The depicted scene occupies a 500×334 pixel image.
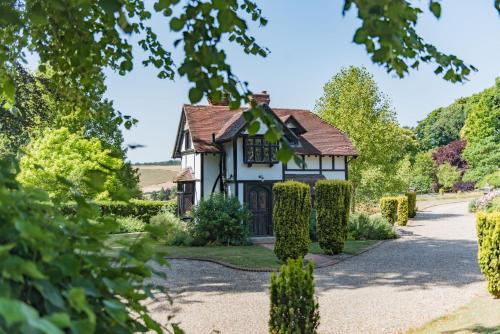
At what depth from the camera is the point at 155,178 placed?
60031mm

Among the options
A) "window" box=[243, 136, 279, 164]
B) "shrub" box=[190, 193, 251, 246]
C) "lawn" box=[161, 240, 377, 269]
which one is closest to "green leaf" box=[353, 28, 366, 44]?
"lawn" box=[161, 240, 377, 269]

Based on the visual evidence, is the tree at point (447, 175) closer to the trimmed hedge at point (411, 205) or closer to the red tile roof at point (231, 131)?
the trimmed hedge at point (411, 205)

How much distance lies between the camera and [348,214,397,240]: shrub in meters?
19.8

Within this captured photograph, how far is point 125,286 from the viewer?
154 centimetres

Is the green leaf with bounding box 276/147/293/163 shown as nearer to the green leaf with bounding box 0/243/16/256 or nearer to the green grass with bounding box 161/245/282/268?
the green leaf with bounding box 0/243/16/256

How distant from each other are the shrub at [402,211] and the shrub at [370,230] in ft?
17.4

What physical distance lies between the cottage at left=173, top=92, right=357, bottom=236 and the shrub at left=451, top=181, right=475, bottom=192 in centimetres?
3675

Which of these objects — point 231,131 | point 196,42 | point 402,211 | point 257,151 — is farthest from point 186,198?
point 196,42

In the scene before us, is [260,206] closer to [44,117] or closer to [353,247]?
[353,247]

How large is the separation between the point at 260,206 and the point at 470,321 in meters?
13.4

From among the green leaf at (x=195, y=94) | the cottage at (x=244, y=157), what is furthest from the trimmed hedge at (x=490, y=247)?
the cottage at (x=244, y=157)

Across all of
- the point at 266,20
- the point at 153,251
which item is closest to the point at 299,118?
the point at 266,20

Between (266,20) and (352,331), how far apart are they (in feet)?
18.0

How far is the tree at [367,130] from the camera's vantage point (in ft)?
92.8
